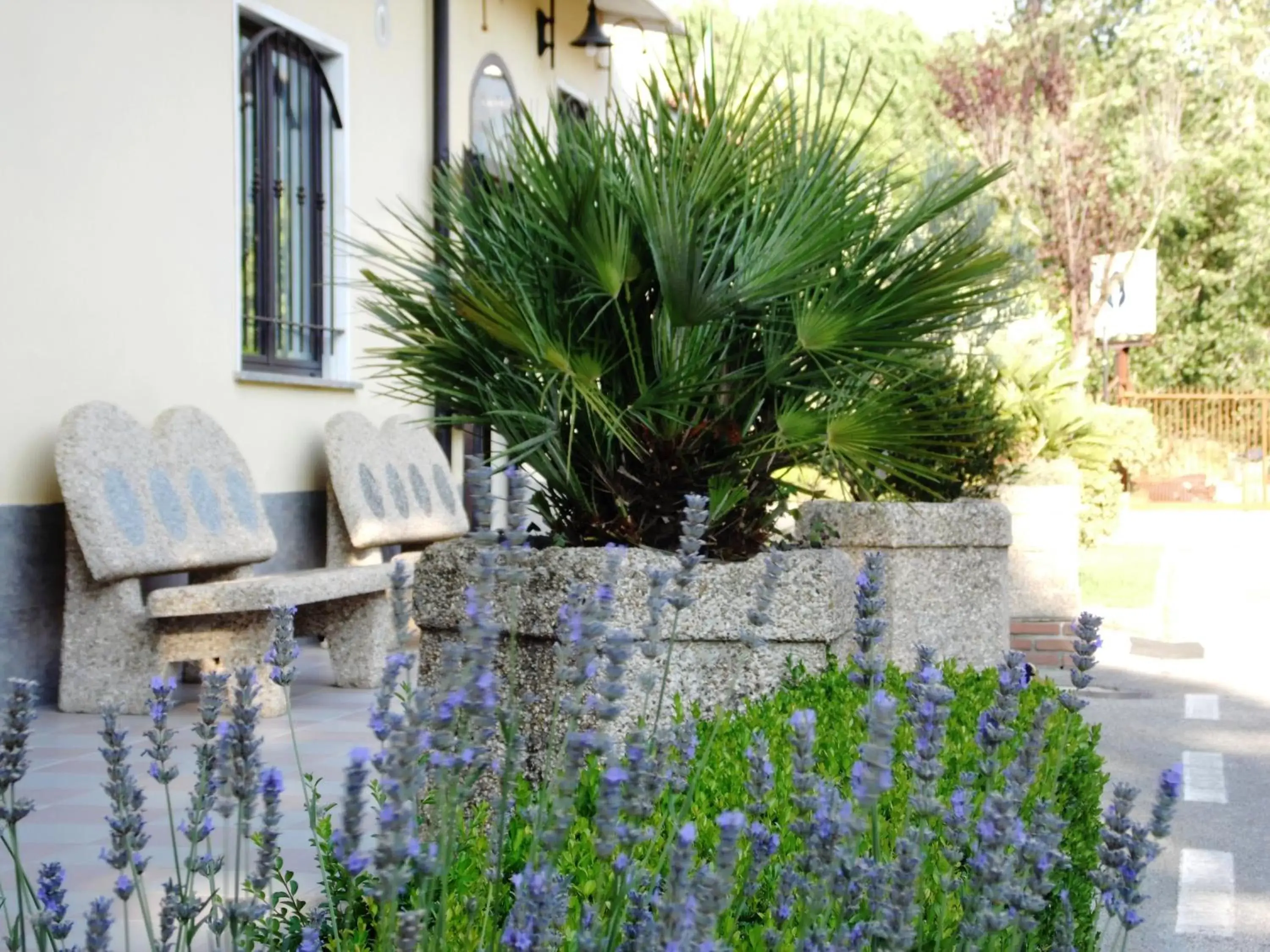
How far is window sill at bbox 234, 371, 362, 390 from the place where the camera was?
27.7 ft

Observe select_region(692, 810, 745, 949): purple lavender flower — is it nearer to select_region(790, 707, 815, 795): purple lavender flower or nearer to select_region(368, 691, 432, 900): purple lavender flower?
select_region(368, 691, 432, 900): purple lavender flower

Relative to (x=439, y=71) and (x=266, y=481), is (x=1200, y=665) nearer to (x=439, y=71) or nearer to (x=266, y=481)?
(x=266, y=481)

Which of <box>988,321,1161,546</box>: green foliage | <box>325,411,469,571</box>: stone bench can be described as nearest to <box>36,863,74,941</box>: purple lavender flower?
<box>325,411,469,571</box>: stone bench

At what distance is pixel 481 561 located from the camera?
2.08 m

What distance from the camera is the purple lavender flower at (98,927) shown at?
1.69 m

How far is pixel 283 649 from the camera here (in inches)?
90.8

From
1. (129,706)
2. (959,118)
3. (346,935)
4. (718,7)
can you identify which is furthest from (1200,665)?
(718,7)

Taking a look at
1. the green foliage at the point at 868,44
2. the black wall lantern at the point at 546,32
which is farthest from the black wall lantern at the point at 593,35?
the green foliage at the point at 868,44

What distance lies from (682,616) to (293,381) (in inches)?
211

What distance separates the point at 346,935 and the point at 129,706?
4695 millimetres

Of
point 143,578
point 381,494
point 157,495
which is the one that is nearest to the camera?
point 157,495

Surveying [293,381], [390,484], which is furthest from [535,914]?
[390,484]

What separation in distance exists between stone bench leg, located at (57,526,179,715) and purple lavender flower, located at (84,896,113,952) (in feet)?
16.4

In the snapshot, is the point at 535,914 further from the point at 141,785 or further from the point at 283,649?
the point at 141,785
